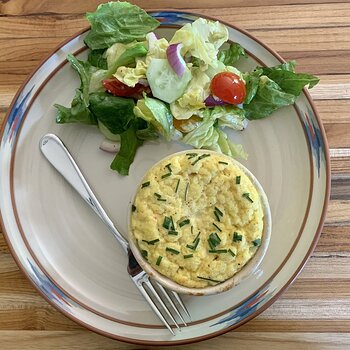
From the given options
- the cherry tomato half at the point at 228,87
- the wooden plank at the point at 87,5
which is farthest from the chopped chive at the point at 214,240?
the wooden plank at the point at 87,5

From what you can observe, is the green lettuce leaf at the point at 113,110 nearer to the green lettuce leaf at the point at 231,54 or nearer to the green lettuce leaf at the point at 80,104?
the green lettuce leaf at the point at 80,104

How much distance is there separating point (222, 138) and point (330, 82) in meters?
0.47

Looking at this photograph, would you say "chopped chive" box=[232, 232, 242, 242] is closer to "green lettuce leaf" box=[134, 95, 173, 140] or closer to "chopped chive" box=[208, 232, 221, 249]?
"chopped chive" box=[208, 232, 221, 249]

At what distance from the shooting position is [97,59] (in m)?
2.14

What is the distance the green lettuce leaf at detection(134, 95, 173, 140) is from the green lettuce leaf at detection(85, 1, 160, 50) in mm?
243

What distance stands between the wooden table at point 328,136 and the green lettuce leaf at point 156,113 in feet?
1.45

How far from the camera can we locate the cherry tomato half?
2.03 metres

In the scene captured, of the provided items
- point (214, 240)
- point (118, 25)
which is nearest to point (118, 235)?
point (214, 240)

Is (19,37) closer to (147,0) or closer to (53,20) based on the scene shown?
(53,20)

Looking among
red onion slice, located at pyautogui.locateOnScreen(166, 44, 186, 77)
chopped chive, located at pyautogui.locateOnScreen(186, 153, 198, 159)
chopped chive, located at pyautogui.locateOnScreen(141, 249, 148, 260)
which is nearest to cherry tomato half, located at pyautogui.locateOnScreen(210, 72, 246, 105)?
red onion slice, located at pyautogui.locateOnScreen(166, 44, 186, 77)

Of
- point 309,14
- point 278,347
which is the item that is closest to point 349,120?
point 309,14

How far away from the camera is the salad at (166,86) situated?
205 cm

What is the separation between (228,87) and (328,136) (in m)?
0.44

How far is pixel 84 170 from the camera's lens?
84.1 inches
